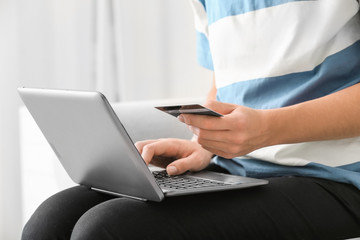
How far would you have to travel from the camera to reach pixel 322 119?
774mm

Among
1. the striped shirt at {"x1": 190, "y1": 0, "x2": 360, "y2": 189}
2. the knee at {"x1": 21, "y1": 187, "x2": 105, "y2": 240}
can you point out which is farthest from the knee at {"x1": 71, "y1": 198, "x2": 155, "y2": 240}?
the striped shirt at {"x1": 190, "y1": 0, "x2": 360, "y2": 189}

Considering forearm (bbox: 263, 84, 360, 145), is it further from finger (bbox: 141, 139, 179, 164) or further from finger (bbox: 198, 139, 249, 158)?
finger (bbox: 141, 139, 179, 164)

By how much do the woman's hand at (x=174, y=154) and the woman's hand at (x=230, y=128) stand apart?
0.40ft

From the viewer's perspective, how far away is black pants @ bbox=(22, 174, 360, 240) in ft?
2.15

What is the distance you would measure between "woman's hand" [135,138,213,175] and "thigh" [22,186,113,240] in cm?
10

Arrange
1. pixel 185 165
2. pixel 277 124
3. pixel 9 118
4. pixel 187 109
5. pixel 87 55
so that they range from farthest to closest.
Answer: pixel 87 55
pixel 9 118
pixel 185 165
pixel 277 124
pixel 187 109

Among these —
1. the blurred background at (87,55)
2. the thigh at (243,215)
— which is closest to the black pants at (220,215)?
the thigh at (243,215)

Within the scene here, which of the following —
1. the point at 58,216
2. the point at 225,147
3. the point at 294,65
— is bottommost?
the point at 58,216

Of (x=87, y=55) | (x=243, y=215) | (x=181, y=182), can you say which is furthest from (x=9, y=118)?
(x=243, y=215)

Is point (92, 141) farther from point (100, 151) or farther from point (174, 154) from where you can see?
point (174, 154)

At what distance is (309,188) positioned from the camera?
0.77m

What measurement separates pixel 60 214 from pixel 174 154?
8.6 inches

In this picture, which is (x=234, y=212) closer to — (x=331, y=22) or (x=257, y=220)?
(x=257, y=220)

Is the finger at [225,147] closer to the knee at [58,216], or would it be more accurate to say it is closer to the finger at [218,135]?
the finger at [218,135]
